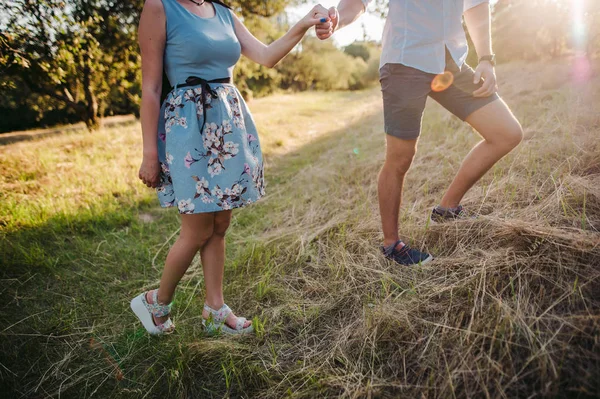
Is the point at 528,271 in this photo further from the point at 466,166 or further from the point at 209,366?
the point at 209,366

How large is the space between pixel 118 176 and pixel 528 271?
4.33 meters

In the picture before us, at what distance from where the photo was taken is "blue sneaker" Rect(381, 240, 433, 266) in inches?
74.2

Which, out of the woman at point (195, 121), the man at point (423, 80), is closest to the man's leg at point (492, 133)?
the man at point (423, 80)

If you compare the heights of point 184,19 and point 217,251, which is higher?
point 184,19

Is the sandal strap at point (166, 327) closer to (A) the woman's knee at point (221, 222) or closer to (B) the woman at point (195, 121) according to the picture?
(B) the woman at point (195, 121)

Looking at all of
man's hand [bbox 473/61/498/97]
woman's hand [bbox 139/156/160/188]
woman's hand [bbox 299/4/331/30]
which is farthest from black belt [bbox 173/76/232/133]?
man's hand [bbox 473/61/498/97]

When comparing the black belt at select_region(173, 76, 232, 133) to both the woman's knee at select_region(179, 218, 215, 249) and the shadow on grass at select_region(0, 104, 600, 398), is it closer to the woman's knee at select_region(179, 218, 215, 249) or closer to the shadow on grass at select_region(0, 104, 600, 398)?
the woman's knee at select_region(179, 218, 215, 249)

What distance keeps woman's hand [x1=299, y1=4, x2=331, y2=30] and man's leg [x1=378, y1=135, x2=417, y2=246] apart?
0.68 m

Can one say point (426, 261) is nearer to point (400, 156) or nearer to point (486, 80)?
point (400, 156)

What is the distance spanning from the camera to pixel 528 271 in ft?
4.79

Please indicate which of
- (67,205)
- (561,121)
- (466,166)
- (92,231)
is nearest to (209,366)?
(466,166)

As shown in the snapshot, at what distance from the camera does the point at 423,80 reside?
1675mm

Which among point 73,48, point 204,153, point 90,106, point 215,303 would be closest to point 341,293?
point 215,303

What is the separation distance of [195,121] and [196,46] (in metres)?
0.31
